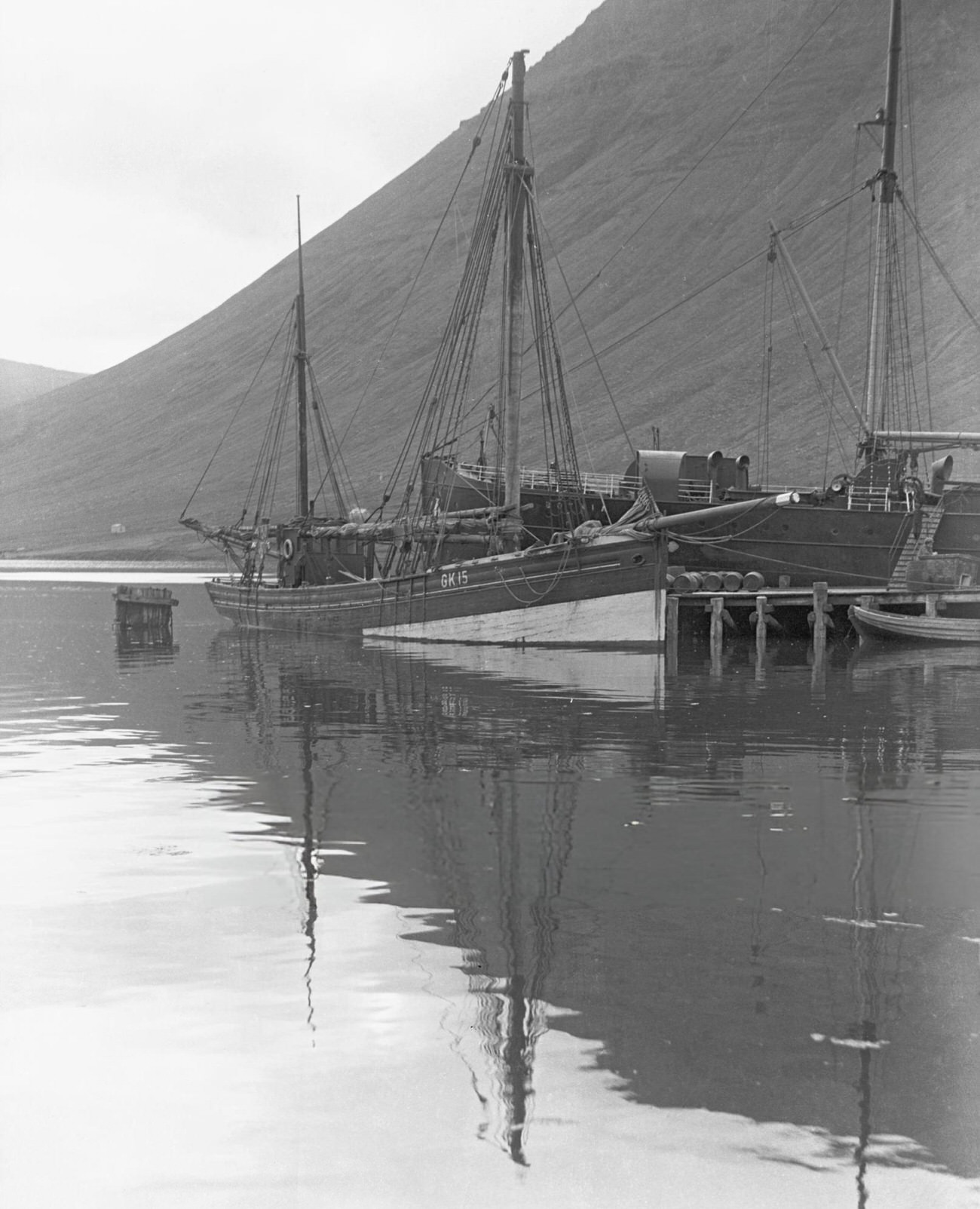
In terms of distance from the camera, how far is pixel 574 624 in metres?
39.3

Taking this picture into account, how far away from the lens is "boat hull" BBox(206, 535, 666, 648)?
3797 cm

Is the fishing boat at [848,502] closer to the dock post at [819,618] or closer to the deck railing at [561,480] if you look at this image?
the deck railing at [561,480]

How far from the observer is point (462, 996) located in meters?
8.63

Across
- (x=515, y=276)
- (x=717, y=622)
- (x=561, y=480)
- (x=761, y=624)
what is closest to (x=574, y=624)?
(x=717, y=622)

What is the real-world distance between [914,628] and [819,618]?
338 centimetres

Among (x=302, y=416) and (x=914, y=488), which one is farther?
(x=302, y=416)

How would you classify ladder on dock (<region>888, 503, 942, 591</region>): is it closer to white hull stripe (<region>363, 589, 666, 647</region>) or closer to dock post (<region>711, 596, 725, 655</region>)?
dock post (<region>711, 596, 725, 655</region>)

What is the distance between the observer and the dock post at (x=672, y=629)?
37.1 meters

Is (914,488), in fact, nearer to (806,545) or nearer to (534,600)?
(806,545)

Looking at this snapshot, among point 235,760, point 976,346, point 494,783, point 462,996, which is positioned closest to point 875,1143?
point 462,996

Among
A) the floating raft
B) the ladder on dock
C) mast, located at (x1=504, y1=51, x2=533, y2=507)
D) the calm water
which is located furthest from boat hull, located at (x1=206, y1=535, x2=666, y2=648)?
the calm water

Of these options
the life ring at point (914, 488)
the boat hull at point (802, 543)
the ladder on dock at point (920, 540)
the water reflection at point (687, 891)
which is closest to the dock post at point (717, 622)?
the boat hull at point (802, 543)

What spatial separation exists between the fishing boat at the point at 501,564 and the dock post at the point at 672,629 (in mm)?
366

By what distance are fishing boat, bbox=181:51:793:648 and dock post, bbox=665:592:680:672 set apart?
37 cm
